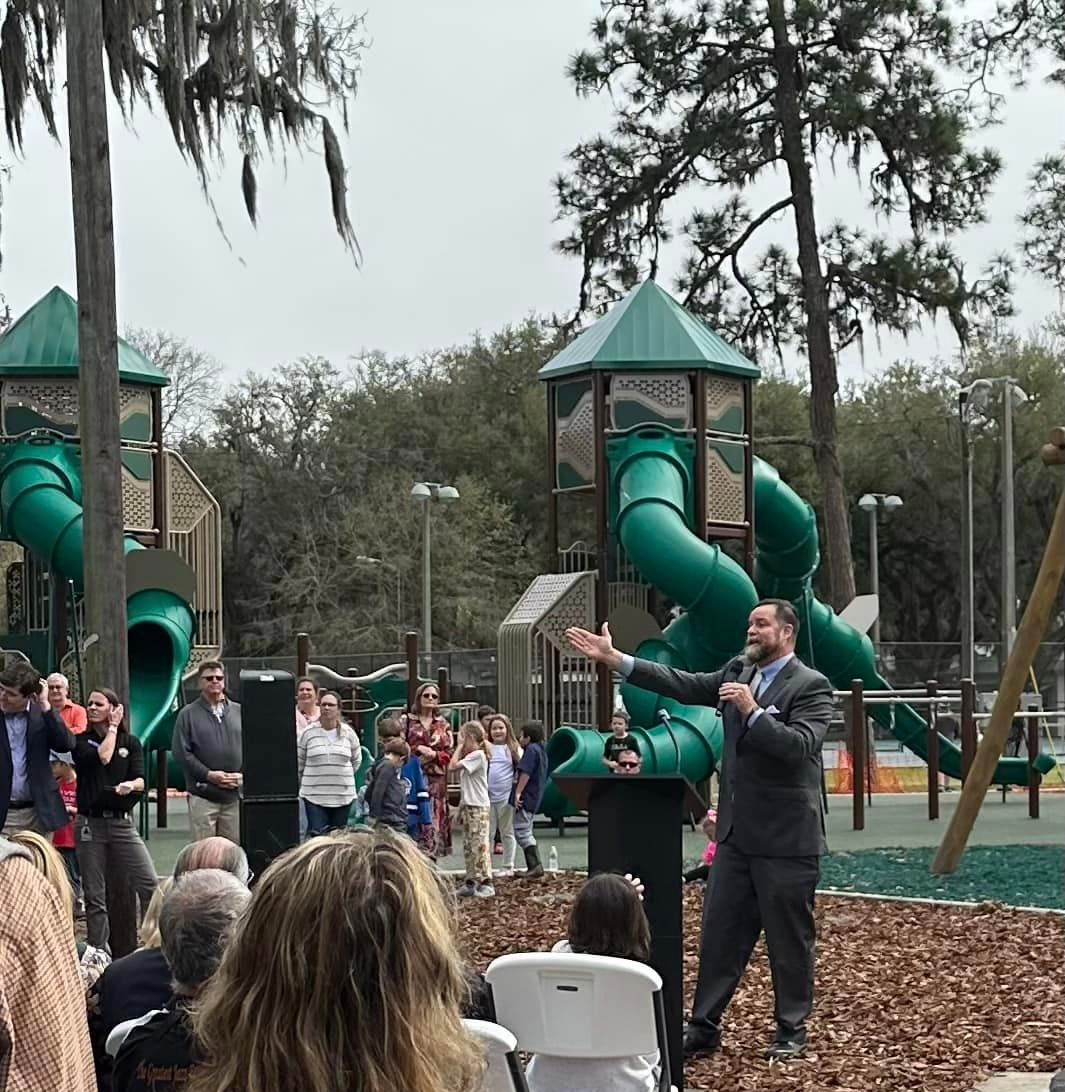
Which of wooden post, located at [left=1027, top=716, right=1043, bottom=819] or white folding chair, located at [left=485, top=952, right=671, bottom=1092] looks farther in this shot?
wooden post, located at [left=1027, top=716, right=1043, bottom=819]

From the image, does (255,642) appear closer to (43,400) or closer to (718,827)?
(43,400)

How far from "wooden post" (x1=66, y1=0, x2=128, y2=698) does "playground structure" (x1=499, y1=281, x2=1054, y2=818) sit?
11429 millimetres

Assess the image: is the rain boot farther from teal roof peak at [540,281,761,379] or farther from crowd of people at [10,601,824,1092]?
teal roof peak at [540,281,761,379]

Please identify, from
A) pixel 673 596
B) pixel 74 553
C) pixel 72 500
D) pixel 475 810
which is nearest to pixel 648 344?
pixel 673 596

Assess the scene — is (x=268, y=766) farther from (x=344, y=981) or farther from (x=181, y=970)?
(x=344, y=981)

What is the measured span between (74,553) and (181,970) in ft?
67.7

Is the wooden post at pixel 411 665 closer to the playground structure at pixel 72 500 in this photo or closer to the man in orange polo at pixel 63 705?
the playground structure at pixel 72 500

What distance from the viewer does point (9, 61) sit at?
12664 mm

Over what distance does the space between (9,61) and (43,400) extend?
11.8 meters

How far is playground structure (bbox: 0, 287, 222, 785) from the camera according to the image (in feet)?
74.9

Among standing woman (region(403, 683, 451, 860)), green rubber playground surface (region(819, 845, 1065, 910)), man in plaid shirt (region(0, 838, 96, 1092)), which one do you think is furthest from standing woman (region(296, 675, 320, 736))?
man in plaid shirt (region(0, 838, 96, 1092))

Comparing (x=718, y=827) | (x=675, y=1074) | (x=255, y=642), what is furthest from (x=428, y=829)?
(x=255, y=642)

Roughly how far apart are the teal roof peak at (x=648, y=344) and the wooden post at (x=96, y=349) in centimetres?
1291

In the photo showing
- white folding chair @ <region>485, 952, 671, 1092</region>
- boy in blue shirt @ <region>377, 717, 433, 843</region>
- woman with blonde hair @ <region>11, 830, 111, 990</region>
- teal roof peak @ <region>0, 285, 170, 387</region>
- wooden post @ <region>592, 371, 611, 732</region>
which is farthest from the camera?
wooden post @ <region>592, 371, 611, 732</region>
